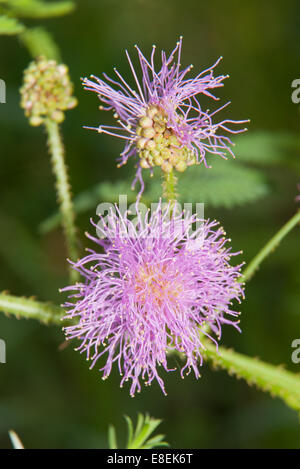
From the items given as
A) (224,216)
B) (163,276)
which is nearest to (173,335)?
(163,276)

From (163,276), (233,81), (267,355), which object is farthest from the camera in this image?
(233,81)

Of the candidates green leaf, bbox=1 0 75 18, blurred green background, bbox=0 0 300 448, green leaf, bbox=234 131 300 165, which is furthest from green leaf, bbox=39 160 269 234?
blurred green background, bbox=0 0 300 448

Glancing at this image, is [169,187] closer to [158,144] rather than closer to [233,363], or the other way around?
[158,144]

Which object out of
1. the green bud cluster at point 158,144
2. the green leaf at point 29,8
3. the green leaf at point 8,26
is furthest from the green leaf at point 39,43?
the green bud cluster at point 158,144

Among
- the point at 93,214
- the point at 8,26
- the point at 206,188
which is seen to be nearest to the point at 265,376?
the point at 206,188

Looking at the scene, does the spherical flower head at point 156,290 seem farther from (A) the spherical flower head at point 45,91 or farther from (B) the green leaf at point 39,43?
(B) the green leaf at point 39,43

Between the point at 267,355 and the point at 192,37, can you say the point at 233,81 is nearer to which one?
the point at 192,37

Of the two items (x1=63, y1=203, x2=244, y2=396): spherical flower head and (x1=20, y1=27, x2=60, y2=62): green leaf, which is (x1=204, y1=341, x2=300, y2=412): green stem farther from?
(x1=20, y1=27, x2=60, y2=62): green leaf
